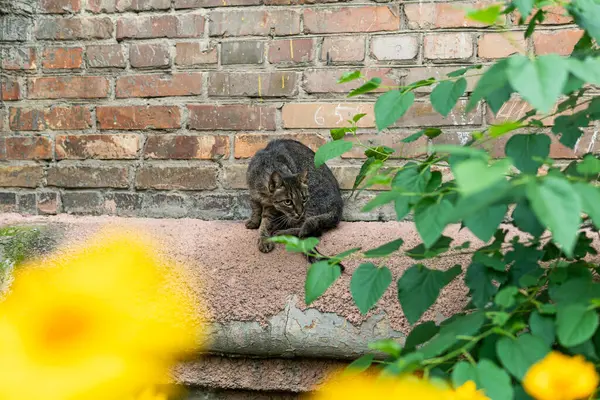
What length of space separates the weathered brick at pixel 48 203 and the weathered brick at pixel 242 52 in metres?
0.65

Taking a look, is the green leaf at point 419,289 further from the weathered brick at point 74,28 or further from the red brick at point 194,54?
the weathered brick at point 74,28

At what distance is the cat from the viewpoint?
1.91 metres

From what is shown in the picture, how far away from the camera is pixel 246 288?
1547 mm

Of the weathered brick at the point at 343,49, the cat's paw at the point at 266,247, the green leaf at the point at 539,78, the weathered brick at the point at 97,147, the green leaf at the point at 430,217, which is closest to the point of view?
the green leaf at the point at 539,78

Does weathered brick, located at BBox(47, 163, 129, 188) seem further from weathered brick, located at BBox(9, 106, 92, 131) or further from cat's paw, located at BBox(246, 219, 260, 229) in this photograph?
cat's paw, located at BBox(246, 219, 260, 229)

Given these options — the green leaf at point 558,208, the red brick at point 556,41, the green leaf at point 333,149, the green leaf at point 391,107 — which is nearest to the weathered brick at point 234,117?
the red brick at point 556,41

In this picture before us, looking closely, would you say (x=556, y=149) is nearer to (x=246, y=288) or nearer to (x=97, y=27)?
(x=246, y=288)

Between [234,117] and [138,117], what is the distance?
0.95 feet

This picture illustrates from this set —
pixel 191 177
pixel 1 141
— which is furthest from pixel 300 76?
pixel 1 141

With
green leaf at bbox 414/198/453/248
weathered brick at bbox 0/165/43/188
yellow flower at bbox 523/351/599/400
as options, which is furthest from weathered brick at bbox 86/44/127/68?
yellow flower at bbox 523/351/599/400

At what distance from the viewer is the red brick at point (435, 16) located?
1884 millimetres

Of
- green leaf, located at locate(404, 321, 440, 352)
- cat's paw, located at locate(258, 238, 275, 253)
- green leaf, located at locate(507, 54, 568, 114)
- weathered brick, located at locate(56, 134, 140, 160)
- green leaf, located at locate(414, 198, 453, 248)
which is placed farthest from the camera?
weathered brick, located at locate(56, 134, 140, 160)

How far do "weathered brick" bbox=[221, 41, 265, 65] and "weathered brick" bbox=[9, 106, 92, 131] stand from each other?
0.45 meters

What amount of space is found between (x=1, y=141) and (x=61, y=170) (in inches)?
8.5
